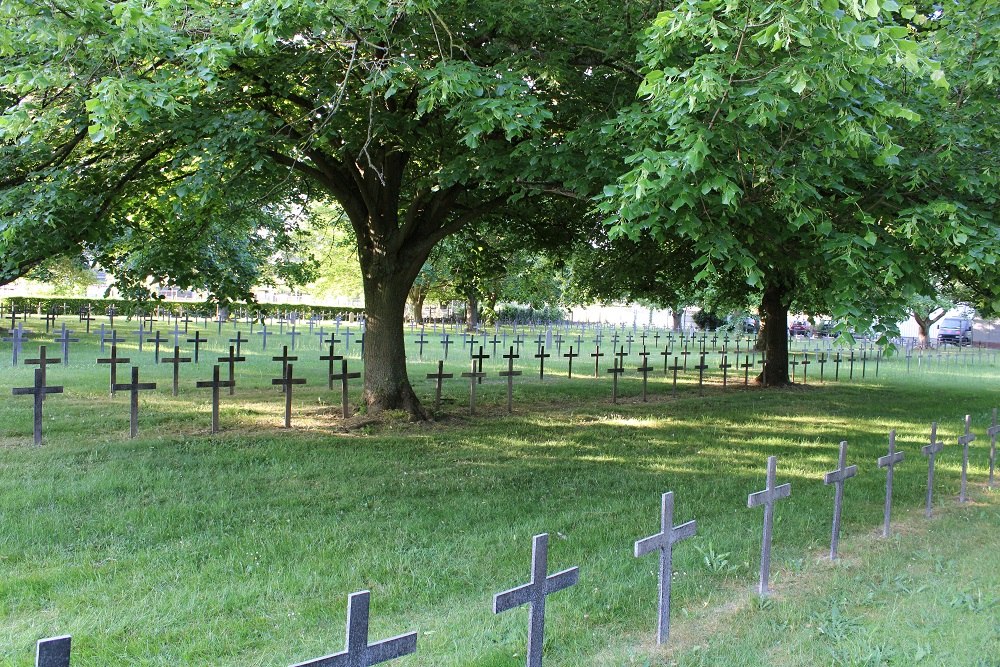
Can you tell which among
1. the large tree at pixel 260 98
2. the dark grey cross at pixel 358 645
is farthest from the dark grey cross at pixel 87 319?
the dark grey cross at pixel 358 645

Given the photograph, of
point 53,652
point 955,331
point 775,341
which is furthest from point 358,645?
point 955,331

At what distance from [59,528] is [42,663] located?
15.5 feet

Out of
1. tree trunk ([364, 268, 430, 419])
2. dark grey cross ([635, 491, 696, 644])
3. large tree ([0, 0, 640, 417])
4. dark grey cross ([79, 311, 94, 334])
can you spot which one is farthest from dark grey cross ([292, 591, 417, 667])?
dark grey cross ([79, 311, 94, 334])

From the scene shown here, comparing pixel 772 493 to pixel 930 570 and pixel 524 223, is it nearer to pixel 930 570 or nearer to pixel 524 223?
pixel 930 570

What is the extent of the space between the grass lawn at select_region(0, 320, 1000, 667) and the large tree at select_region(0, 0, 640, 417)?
8.90 feet

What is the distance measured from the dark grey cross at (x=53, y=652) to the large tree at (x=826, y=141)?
386 centimetres

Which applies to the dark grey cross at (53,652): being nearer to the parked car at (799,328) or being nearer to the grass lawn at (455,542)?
the grass lawn at (455,542)

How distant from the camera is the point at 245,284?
40.8 feet

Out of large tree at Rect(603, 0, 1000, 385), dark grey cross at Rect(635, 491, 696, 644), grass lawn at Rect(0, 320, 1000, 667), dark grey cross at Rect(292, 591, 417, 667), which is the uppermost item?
large tree at Rect(603, 0, 1000, 385)

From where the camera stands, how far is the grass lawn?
409 centimetres

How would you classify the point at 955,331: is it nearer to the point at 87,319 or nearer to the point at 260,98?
the point at 87,319

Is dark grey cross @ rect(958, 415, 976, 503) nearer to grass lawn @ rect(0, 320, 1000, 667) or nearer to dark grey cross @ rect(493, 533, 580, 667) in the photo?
grass lawn @ rect(0, 320, 1000, 667)

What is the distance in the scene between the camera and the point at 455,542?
584 cm

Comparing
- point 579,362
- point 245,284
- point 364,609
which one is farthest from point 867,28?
point 579,362
